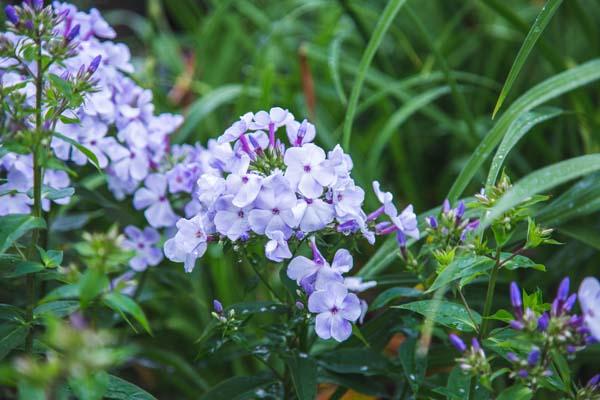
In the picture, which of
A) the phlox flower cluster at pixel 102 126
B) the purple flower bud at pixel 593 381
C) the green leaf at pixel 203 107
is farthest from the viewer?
the green leaf at pixel 203 107

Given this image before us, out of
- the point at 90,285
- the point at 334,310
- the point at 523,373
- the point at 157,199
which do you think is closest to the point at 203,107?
the point at 157,199

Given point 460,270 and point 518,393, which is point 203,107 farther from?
point 518,393

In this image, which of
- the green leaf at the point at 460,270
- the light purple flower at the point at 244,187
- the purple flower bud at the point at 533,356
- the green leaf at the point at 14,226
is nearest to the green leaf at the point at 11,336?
the green leaf at the point at 14,226

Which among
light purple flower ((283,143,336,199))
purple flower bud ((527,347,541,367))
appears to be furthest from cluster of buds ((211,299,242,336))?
purple flower bud ((527,347,541,367))

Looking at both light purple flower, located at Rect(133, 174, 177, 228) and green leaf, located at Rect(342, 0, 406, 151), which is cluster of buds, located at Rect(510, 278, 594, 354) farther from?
light purple flower, located at Rect(133, 174, 177, 228)

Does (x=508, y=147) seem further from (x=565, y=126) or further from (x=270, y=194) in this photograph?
(x=565, y=126)

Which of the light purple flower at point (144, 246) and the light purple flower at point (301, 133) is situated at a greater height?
the light purple flower at point (144, 246)

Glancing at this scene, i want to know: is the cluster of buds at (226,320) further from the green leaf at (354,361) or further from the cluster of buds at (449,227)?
the cluster of buds at (449,227)
